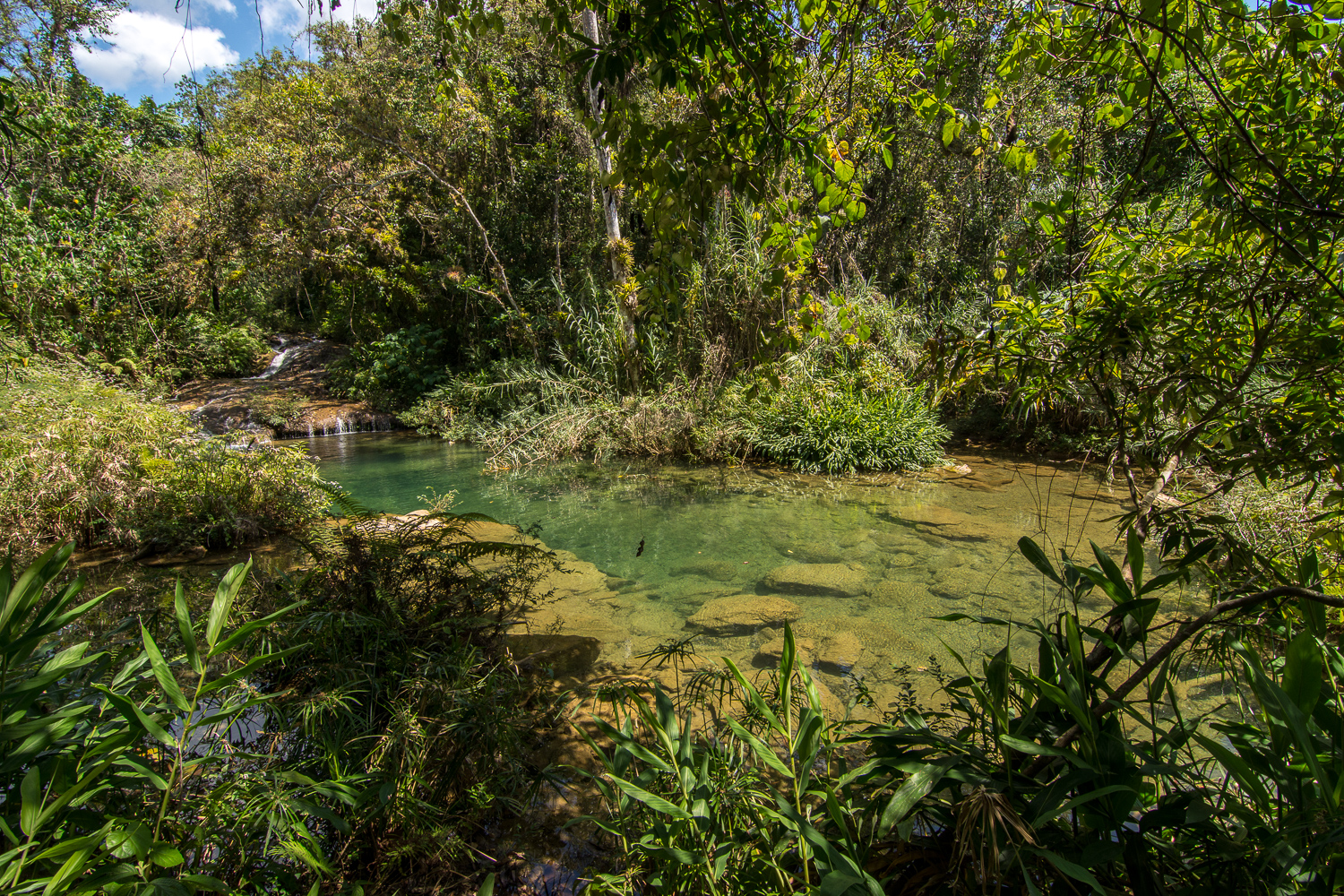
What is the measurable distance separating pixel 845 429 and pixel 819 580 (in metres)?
4.08

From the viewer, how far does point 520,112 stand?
12414 mm

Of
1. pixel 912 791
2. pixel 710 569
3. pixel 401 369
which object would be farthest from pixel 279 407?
pixel 912 791

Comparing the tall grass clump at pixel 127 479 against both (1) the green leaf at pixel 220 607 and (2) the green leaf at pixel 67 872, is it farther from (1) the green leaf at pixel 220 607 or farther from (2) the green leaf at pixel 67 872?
(2) the green leaf at pixel 67 872

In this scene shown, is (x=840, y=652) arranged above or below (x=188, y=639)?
below

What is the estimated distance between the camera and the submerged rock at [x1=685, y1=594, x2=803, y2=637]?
12.7ft

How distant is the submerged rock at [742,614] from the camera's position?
3863 millimetres

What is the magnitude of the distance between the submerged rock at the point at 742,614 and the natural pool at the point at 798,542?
0.02 metres

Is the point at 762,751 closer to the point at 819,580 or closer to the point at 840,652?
the point at 840,652

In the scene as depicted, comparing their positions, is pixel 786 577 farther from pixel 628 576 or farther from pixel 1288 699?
pixel 1288 699

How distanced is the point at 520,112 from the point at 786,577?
11626 millimetres

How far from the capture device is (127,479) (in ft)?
15.2

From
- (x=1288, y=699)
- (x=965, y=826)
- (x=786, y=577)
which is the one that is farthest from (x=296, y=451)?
(x=1288, y=699)

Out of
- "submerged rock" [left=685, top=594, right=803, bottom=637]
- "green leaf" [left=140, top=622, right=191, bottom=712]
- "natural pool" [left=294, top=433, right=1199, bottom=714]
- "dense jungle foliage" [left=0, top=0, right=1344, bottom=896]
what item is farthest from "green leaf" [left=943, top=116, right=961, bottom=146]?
"submerged rock" [left=685, top=594, right=803, bottom=637]

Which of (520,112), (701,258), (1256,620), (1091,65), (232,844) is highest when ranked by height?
(520,112)
